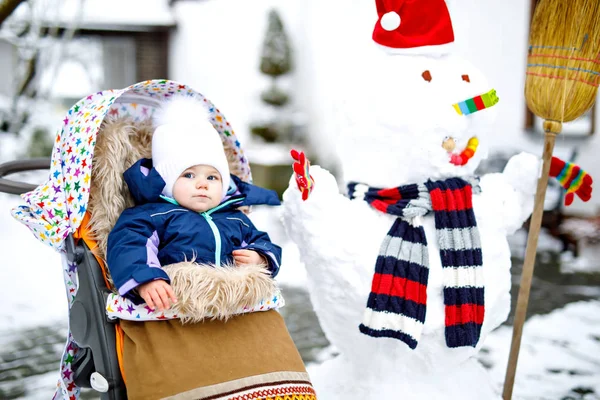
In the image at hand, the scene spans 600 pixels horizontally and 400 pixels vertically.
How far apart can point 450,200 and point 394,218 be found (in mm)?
226

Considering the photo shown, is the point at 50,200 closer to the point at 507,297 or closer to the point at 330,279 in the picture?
the point at 330,279

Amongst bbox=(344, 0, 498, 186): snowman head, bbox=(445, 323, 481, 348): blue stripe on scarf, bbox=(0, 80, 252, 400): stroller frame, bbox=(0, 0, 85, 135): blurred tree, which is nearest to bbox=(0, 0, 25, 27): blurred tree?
bbox=(0, 80, 252, 400): stroller frame

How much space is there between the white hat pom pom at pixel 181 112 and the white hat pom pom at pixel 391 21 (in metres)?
0.77

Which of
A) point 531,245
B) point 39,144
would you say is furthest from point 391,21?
point 39,144

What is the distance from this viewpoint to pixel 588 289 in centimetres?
460

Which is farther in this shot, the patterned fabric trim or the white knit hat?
the white knit hat

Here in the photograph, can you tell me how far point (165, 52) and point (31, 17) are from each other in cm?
636

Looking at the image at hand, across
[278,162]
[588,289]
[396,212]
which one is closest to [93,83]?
[278,162]

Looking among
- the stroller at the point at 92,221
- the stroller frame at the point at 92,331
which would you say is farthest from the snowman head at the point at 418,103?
the stroller frame at the point at 92,331

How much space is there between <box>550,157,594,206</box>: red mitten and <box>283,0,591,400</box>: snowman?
0.29 m

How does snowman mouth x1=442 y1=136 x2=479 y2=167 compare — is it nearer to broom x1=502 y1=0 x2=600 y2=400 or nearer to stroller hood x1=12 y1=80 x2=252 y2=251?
broom x1=502 y1=0 x2=600 y2=400

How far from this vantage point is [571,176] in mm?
2463

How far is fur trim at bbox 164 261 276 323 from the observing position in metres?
1.69

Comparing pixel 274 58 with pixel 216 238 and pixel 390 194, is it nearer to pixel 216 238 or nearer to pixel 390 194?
pixel 390 194
